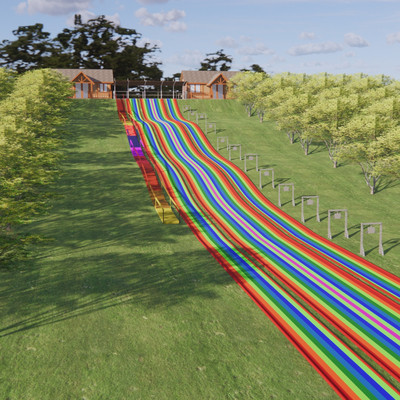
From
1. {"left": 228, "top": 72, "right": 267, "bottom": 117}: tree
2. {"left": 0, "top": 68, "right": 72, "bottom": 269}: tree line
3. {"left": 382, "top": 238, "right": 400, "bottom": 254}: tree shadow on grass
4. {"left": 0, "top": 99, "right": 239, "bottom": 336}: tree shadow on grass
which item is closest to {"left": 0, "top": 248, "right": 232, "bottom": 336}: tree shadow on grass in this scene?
{"left": 0, "top": 99, "right": 239, "bottom": 336}: tree shadow on grass

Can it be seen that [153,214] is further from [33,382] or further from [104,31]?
[104,31]

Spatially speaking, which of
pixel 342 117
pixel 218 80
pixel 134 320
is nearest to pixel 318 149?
pixel 342 117

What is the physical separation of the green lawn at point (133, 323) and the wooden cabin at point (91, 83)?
53193 millimetres

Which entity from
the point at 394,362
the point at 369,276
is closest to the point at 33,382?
the point at 394,362

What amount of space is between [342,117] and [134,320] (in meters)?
32.3

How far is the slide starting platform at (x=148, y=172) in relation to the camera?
72.1 ft

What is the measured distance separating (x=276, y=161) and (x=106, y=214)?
19.9 metres

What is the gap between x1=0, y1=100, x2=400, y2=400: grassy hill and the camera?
846 centimetres

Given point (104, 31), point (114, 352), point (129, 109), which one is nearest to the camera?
point (114, 352)

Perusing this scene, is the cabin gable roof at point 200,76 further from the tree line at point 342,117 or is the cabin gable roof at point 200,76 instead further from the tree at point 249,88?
the tree line at point 342,117

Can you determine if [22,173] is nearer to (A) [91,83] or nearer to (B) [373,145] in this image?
(B) [373,145]

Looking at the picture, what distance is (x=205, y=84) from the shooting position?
246 feet

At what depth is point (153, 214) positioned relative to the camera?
22.2 m

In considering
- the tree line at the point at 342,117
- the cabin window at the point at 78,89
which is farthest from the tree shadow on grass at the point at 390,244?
the cabin window at the point at 78,89
